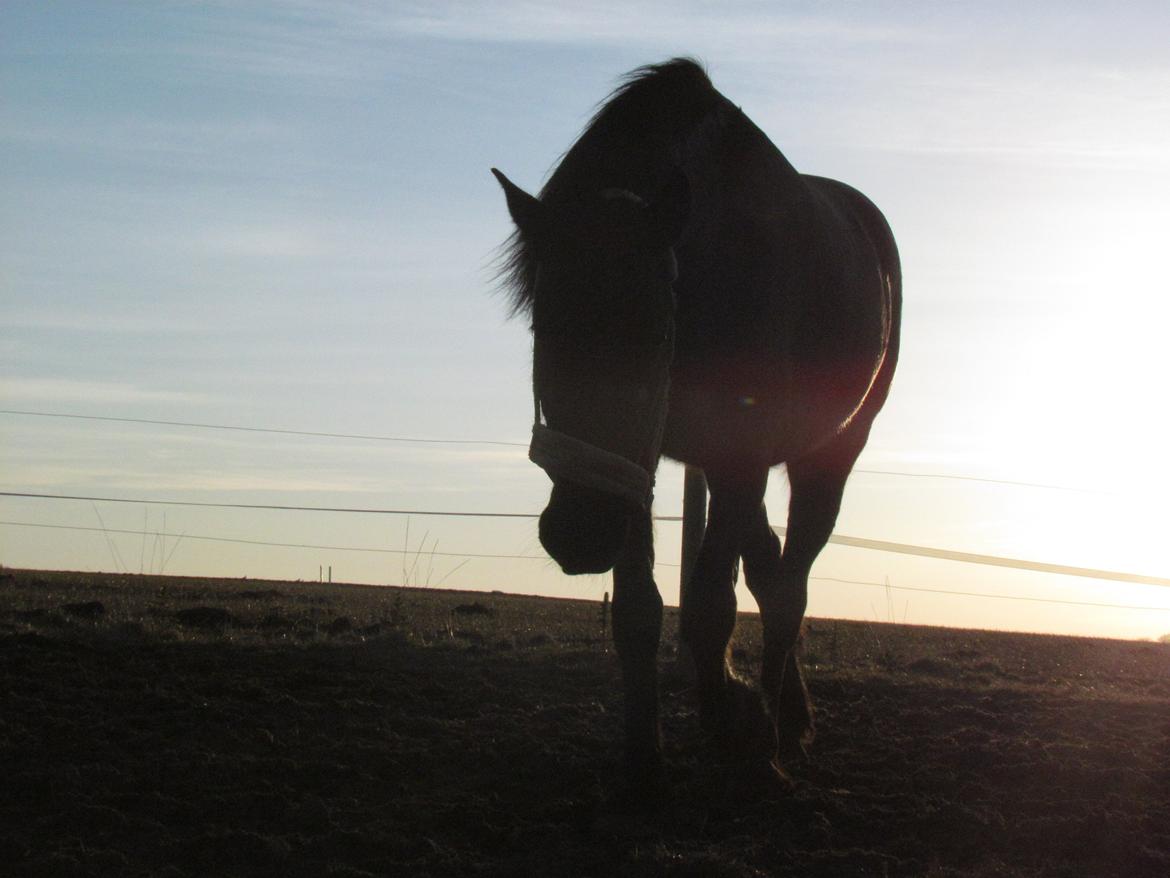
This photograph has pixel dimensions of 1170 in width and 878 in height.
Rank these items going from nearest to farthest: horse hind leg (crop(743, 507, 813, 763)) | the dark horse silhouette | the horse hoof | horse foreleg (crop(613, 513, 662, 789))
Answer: the dark horse silhouette → horse foreleg (crop(613, 513, 662, 789)) → the horse hoof → horse hind leg (crop(743, 507, 813, 763))

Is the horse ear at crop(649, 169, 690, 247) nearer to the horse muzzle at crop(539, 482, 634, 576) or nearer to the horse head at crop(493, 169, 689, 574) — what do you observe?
the horse head at crop(493, 169, 689, 574)

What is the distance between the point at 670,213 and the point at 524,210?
46 cm

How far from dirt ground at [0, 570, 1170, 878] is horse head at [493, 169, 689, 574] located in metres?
0.93

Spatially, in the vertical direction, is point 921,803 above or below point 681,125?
below

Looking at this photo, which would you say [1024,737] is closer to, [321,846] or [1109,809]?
[1109,809]

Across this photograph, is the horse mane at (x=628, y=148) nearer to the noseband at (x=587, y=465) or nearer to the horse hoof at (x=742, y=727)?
the noseband at (x=587, y=465)

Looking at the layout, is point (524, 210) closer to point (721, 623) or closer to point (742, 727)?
point (721, 623)

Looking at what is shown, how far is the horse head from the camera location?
372cm

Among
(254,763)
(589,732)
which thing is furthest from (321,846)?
(589,732)

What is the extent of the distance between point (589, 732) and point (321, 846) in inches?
70.3

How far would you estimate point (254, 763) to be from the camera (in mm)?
4410

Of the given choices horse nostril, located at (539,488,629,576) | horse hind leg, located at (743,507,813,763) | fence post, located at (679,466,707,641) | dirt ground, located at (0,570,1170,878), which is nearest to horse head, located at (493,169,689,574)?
horse nostril, located at (539,488,629,576)

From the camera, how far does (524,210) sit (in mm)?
4098

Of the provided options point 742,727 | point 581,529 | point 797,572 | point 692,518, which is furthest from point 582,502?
point 692,518
